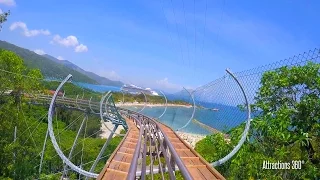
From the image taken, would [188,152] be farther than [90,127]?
No

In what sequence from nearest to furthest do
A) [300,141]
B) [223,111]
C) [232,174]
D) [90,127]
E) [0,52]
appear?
[300,141] → [232,174] → [223,111] → [0,52] → [90,127]

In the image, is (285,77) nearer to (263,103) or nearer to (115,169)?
(263,103)

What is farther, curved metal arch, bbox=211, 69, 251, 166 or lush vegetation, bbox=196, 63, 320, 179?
curved metal arch, bbox=211, 69, 251, 166

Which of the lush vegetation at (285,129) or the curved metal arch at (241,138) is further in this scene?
the curved metal arch at (241,138)

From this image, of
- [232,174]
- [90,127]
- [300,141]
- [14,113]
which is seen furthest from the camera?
[90,127]

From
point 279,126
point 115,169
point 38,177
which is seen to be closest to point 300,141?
point 279,126

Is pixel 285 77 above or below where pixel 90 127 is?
above

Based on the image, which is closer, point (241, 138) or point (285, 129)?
point (285, 129)

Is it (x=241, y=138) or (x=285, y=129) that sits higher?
(x=285, y=129)
